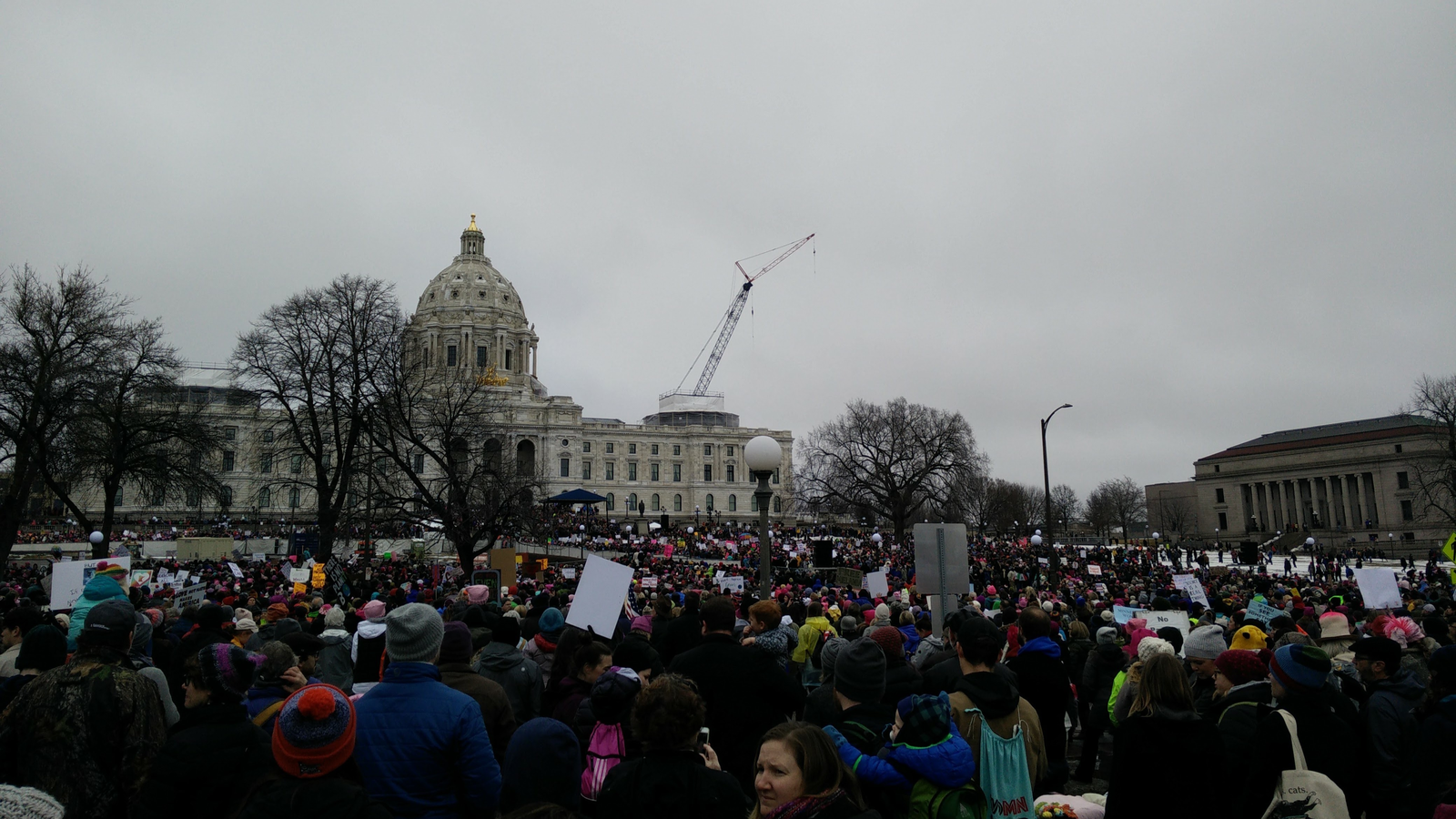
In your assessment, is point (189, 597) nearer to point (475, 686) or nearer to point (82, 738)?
point (82, 738)

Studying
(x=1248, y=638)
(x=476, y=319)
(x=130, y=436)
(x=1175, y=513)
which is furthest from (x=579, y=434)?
(x=1248, y=638)

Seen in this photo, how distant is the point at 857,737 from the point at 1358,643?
12.4ft

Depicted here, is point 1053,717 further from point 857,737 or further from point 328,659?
point 328,659

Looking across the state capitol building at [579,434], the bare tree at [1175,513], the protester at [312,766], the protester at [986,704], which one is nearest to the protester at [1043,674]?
the protester at [986,704]

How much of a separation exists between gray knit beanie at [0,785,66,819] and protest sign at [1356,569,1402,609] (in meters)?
15.8

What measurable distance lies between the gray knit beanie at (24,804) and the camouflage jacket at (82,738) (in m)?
1.61

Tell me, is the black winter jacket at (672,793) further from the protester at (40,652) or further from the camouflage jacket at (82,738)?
the protester at (40,652)

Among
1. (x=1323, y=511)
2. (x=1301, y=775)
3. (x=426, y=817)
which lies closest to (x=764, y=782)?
(x=426, y=817)

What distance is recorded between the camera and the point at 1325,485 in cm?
8412

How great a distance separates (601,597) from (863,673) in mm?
3536

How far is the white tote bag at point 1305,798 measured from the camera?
4195 mm

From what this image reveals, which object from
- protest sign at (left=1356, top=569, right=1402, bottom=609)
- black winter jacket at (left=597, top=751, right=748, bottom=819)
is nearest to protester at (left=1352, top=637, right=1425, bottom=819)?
black winter jacket at (left=597, top=751, right=748, bottom=819)

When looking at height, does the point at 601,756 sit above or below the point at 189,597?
below

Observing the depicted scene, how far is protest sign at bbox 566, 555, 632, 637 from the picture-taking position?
24.5 feet
